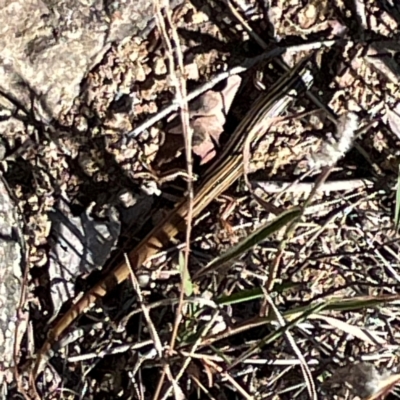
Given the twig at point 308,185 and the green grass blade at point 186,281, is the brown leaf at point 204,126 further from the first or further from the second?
the green grass blade at point 186,281

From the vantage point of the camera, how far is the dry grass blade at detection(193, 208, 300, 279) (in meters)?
1.63

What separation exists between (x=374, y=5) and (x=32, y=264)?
1.09 m

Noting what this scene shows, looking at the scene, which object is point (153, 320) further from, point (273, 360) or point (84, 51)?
point (84, 51)

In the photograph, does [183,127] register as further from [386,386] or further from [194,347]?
[386,386]

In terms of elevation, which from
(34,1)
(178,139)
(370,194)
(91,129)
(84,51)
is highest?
(34,1)

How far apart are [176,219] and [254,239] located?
0.28 metres

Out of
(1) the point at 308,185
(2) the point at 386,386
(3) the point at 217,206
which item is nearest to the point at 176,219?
(3) the point at 217,206

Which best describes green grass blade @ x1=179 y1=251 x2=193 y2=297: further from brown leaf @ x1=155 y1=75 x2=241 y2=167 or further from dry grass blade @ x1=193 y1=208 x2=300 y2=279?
brown leaf @ x1=155 y1=75 x2=241 y2=167

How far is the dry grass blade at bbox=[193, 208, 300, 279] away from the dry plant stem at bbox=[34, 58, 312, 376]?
0.14m

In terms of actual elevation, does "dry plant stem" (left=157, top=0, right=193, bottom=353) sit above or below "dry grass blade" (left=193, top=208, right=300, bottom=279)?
above

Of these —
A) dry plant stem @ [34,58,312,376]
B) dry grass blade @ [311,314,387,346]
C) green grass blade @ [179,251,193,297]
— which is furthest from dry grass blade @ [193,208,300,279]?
dry grass blade @ [311,314,387,346]

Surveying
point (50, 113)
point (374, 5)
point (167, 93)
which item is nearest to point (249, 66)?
point (167, 93)

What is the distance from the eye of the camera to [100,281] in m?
1.93

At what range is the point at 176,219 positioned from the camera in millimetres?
1911
